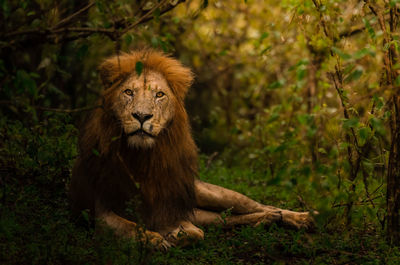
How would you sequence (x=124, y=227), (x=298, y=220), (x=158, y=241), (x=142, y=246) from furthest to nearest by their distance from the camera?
(x=298, y=220) < (x=124, y=227) < (x=158, y=241) < (x=142, y=246)

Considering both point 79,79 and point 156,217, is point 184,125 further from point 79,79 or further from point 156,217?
point 79,79

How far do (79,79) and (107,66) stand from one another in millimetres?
4494

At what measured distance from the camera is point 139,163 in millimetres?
3977

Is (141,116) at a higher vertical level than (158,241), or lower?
A: higher

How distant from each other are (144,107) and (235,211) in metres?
1.53

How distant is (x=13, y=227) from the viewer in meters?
3.44

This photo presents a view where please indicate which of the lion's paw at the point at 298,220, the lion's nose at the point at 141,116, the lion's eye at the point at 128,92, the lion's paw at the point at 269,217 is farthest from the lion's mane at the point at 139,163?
the lion's paw at the point at 298,220

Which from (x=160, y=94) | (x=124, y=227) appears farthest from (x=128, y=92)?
(x=124, y=227)

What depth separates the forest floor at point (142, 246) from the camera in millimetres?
3322

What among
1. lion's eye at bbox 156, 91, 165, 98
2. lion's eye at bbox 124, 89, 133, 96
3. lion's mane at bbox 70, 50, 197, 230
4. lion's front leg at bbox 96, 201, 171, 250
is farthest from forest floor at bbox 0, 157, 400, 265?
lion's eye at bbox 156, 91, 165, 98

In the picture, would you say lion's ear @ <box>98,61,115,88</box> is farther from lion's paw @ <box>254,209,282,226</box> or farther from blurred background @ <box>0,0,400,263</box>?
lion's paw @ <box>254,209,282,226</box>

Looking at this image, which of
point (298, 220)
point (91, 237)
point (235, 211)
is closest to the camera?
point (91, 237)

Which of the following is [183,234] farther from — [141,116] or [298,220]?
[298,220]

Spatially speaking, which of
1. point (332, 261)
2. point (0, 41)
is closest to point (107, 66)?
point (0, 41)
